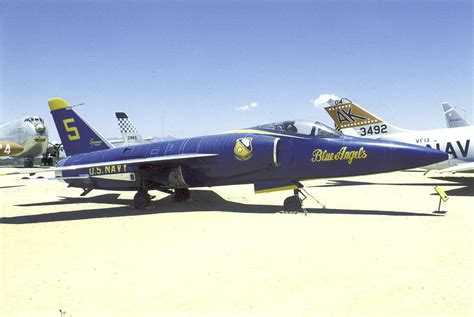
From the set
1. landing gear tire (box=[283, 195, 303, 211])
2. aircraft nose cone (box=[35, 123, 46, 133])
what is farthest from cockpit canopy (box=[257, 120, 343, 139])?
aircraft nose cone (box=[35, 123, 46, 133])

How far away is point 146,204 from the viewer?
39.9 feet

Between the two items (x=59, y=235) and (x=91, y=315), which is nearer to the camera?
(x=91, y=315)

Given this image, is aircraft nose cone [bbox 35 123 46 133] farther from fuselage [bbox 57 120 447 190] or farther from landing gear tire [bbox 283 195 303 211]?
landing gear tire [bbox 283 195 303 211]

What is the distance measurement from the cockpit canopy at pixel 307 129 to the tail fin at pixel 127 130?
76.3 ft

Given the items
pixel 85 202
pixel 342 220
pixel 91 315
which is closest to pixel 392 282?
pixel 91 315

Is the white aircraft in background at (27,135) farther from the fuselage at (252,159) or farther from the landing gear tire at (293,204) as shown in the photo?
the landing gear tire at (293,204)

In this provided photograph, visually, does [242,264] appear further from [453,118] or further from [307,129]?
[453,118]

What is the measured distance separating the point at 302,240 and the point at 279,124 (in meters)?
5.06

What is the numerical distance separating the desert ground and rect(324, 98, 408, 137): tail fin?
42.8 ft

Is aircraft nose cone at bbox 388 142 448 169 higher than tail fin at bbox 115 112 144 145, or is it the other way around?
tail fin at bbox 115 112 144 145

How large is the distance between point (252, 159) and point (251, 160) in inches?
2.0

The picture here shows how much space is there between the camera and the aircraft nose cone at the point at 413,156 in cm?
947

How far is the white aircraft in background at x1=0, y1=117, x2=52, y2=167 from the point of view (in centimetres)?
4325

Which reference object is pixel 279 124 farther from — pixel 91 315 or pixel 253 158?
pixel 91 315
